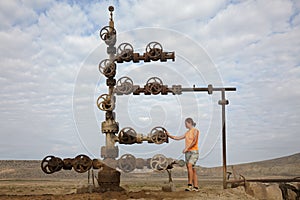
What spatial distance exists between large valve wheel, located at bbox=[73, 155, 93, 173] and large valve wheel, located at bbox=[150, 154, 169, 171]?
8.13ft

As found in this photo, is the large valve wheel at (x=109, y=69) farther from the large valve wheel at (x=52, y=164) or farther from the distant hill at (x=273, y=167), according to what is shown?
the distant hill at (x=273, y=167)

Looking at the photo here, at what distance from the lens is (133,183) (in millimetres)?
44438

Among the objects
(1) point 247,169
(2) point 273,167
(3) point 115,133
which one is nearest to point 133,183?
(1) point 247,169

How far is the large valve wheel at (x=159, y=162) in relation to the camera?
45.8 ft

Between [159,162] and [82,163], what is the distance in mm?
2998

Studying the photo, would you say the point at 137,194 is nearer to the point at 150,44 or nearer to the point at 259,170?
the point at 150,44

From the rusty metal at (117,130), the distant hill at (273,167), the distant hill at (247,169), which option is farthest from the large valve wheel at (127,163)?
the distant hill at (273,167)

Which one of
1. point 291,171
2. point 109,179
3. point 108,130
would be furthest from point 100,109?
point 291,171

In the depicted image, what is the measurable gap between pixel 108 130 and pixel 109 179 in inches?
79.2

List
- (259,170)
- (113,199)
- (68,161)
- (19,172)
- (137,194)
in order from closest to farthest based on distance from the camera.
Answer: (113,199), (137,194), (68,161), (259,170), (19,172)

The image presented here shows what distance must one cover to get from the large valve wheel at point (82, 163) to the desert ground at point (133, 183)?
0.83 m

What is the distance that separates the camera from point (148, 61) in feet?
51.8

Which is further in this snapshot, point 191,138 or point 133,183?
point 133,183

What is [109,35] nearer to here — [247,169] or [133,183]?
[133,183]
